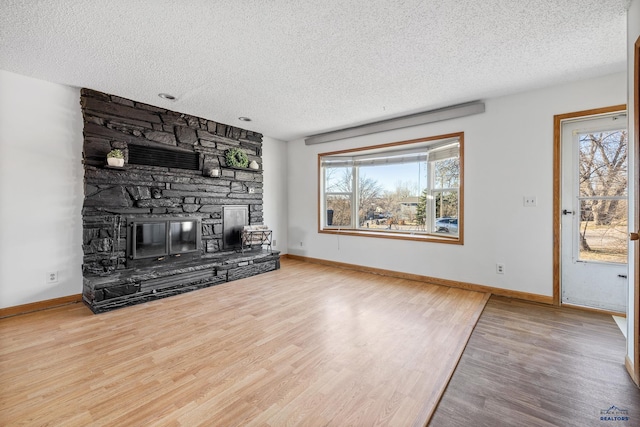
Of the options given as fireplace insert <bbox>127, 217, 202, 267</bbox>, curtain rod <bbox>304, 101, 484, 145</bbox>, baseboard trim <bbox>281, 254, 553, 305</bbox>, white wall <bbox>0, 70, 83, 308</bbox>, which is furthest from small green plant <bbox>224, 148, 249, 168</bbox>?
baseboard trim <bbox>281, 254, 553, 305</bbox>

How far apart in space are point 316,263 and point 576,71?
447 centimetres

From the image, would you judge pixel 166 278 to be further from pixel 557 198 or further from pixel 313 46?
pixel 557 198

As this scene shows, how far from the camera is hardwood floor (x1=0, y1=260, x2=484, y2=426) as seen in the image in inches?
59.3

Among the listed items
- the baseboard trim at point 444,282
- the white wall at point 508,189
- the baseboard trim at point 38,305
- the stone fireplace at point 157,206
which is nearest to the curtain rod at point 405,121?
the white wall at point 508,189

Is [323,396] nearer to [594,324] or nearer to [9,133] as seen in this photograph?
[594,324]

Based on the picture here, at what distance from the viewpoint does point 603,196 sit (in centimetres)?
296

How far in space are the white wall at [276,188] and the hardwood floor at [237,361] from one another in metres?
2.43

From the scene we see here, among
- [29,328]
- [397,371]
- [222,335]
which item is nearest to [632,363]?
[397,371]

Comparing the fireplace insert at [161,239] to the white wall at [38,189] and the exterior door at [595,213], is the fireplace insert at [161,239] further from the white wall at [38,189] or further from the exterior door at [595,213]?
the exterior door at [595,213]

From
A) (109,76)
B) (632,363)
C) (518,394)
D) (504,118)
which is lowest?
(518,394)

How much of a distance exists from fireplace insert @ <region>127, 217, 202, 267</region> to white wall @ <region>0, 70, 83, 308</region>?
1.77ft

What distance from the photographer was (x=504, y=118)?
3.45m

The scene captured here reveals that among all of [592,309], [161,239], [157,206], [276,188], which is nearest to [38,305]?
[161,239]

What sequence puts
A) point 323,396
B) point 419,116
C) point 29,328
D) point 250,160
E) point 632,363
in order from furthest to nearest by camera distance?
point 250,160, point 419,116, point 29,328, point 632,363, point 323,396
